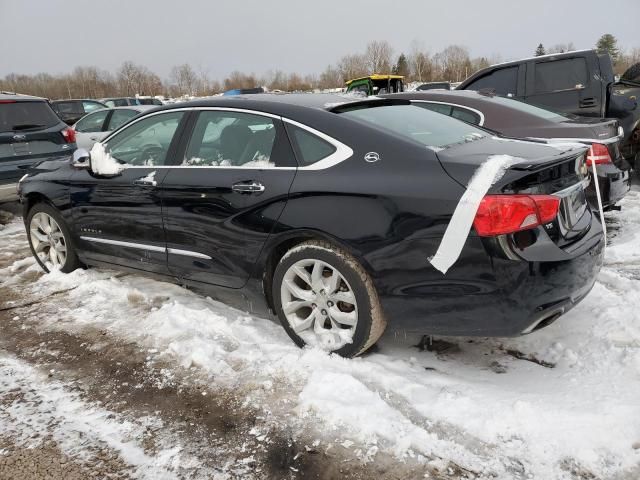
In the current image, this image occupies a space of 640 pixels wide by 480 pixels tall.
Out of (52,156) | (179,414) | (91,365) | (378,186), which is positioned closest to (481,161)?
(378,186)

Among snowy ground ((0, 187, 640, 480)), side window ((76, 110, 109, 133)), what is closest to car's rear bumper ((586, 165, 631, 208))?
snowy ground ((0, 187, 640, 480))

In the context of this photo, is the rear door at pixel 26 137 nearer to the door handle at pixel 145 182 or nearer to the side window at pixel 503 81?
the door handle at pixel 145 182

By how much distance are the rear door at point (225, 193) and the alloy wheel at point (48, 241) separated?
1.62 m

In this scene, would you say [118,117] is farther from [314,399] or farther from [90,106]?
[314,399]

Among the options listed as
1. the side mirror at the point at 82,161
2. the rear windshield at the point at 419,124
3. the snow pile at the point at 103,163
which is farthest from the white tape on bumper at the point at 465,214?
the side mirror at the point at 82,161

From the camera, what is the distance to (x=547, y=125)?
4.91 meters

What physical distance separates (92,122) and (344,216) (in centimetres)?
1080

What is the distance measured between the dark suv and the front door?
3.02 m

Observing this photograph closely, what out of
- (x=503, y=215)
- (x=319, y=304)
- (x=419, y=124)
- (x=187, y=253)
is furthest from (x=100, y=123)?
(x=503, y=215)

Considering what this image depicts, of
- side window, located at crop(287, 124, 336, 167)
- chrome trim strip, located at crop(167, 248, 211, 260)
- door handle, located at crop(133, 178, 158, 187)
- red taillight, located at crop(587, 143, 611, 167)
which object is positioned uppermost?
side window, located at crop(287, 124, 336, 167)

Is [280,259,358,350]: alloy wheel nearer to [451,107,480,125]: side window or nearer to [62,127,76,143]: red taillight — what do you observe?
[451,107,480,125]: side window

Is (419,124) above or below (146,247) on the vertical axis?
above

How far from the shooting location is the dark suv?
21.5 feet

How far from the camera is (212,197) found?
3248 mm
